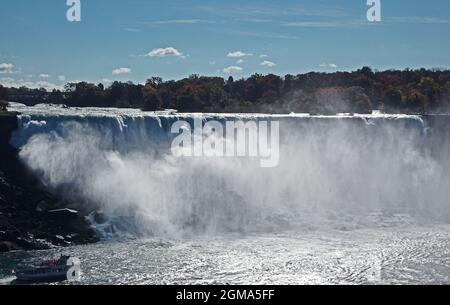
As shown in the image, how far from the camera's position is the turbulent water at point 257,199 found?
24.4 meters

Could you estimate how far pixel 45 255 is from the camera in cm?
2659

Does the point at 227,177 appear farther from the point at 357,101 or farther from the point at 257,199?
the point at 357,101

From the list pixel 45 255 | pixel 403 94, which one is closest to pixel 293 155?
pixel 45 255

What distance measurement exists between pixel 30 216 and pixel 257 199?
11794 mm

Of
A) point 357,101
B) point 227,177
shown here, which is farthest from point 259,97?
point 227,177

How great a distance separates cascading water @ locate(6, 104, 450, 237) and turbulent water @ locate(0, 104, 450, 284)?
0.23 feet

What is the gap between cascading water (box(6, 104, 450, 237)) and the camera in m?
32.4

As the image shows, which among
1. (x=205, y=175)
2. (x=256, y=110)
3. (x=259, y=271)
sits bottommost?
(x=259, y=271)

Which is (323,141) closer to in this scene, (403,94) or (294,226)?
(294,226)

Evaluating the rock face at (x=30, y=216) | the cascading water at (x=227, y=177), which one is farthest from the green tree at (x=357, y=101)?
the rock face at (x=30, y=216)

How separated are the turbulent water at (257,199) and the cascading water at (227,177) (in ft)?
0.23

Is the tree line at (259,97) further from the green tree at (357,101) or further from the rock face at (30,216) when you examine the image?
the rock face at (30,216)

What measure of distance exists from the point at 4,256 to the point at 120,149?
1075 centimetres

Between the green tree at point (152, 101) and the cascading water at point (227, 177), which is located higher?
the green tree at point (152, 101)
